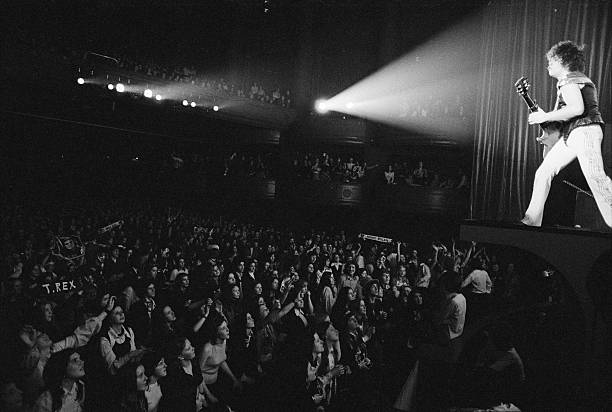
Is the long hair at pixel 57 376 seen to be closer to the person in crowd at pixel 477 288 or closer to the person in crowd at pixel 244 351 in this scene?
the person in crowd at pixel 244 351

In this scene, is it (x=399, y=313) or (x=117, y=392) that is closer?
(x=117, y=392)

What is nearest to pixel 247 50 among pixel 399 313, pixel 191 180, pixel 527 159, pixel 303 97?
pixel 303 97

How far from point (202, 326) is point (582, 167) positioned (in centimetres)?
405

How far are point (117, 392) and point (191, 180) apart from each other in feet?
32.0

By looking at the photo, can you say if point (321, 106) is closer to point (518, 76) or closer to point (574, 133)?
point (518, 76)

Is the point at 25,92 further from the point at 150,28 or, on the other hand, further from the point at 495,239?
the point at 495,239

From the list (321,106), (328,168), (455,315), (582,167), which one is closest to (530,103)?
(582,167)

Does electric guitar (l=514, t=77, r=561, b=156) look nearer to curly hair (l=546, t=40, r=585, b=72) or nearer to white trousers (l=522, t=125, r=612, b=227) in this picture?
white trousers (l=522, t=125, r=612, b=227)

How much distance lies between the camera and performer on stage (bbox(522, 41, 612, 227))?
13.5 ft

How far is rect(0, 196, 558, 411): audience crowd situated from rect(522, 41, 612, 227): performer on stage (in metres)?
1.47

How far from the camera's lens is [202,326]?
5.44 meters

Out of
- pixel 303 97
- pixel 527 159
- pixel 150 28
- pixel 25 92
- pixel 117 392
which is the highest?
pixel 150 28

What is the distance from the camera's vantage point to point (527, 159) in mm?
8539

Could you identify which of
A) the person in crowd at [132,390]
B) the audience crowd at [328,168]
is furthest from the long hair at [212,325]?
the audience crowd at [328,168]
